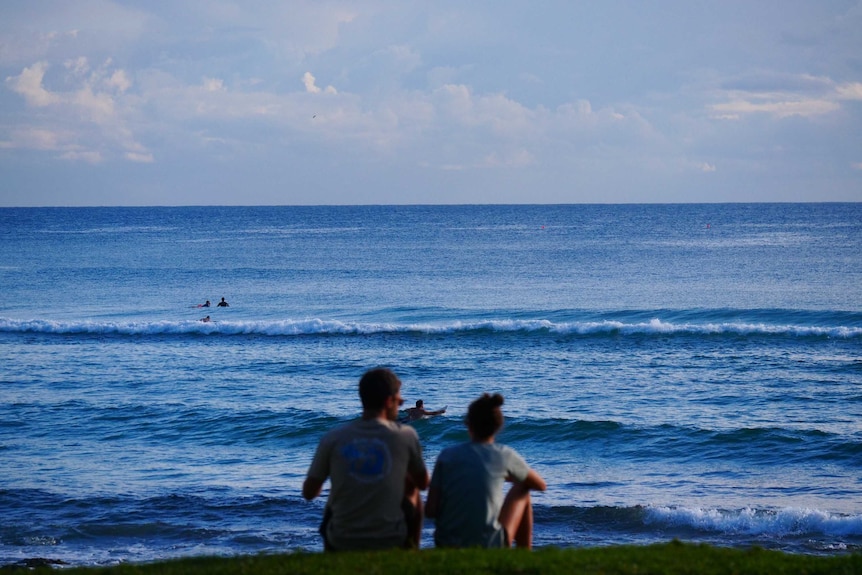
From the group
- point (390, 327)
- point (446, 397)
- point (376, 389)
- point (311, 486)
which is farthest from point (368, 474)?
point (390, 327)

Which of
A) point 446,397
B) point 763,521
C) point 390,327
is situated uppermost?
point 390,327

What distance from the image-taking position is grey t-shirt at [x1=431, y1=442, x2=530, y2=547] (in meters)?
6.91

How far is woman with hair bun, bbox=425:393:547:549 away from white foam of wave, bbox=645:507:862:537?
7926 mm

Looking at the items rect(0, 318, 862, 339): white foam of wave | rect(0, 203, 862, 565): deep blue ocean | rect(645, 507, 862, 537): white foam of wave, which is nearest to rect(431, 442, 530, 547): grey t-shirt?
rect(0, 203, 862, 565): deep blue ocean

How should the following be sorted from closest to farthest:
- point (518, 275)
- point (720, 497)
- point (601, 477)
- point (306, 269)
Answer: point (720, 497) → point (601, 477) → point (518, 275) → point (306, 269)

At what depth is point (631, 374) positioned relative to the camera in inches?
1014

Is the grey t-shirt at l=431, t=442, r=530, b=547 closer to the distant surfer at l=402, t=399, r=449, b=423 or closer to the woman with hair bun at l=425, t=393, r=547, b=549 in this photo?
the woman with hair bun at l=425, t=393, r=547, b=549

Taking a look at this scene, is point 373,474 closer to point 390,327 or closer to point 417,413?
point 417,413

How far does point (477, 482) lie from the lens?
6891mm

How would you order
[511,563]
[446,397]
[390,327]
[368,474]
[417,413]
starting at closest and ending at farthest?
[511,563] → [368,474] → [417,413] → [446,397] → [390,327]

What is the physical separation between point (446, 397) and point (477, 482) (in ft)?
53.7

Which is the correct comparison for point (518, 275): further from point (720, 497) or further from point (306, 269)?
point (720, 497)

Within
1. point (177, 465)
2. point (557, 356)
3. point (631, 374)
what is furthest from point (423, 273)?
point (177, 465)

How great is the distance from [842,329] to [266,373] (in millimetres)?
20632
